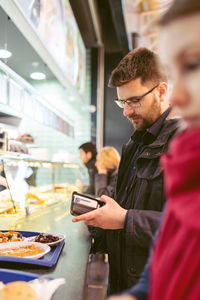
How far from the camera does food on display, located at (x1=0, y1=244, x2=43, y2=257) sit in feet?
4.12

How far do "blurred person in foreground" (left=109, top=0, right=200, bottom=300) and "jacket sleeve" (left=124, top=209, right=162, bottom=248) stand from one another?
0.62 meters

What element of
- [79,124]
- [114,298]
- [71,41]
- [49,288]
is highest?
[71,41]

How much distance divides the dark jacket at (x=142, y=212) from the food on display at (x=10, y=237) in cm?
51

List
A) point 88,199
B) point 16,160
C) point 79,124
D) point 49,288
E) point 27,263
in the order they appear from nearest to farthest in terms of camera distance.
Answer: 1. point 49,288
2. point 27,263
3. point 88,199
4. point 16,160
5. point 79,124

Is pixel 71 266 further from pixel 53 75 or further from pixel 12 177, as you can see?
pixel 53 75

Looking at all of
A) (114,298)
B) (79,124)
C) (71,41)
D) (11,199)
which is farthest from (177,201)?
(79,124)

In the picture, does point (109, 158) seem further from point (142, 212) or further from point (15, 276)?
point (15, 276)

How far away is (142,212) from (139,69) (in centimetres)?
65

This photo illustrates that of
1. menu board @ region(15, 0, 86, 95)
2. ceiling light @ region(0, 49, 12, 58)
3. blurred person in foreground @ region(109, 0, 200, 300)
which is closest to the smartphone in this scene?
blurred person in foreground @ region(109, 0, 200, 300)

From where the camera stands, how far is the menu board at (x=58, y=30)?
2901 millimetres

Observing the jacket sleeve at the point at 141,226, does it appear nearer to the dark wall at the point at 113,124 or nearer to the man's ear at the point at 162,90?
the man's ear at the point at 162,90

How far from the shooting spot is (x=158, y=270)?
0.48 m

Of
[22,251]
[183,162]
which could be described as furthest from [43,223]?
[183,162]

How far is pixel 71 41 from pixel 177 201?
4.74 metres
